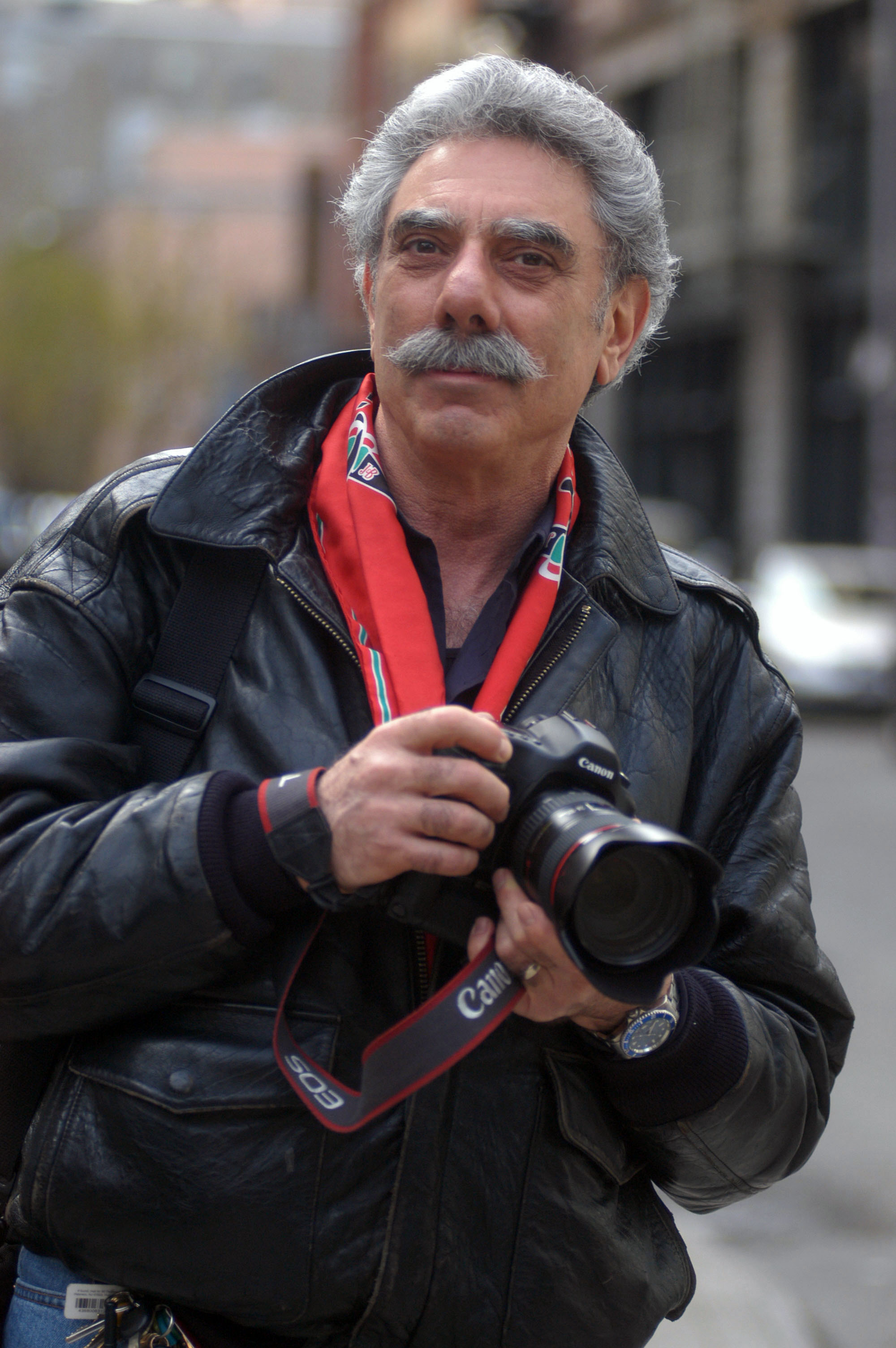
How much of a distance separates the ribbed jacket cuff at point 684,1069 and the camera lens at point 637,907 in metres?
0.21

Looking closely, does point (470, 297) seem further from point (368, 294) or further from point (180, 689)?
point (180, 689)

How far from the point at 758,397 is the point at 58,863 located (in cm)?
2288

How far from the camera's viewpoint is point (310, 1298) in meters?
1.70

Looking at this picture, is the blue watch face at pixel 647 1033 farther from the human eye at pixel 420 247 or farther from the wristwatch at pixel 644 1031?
the human eye at pixel 420 247

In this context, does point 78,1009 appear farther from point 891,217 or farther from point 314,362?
point 891,217

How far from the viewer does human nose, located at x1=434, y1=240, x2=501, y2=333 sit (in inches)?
78.0

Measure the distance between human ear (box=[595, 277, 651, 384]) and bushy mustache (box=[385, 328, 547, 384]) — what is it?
0.88ft

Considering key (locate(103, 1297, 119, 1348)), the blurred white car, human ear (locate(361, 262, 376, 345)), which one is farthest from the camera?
the blurred white car

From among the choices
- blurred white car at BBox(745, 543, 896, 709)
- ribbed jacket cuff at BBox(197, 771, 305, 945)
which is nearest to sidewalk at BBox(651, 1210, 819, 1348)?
ribbed jacket cuff at BBox(197, 771, 305, 945)

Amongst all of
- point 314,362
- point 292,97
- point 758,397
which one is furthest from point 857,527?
point 292,97

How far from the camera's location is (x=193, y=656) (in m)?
1.82

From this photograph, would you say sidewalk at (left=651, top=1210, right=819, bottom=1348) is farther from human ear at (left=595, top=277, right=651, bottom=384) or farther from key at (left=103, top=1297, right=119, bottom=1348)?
human ear at (left=595, top=277, right=651, bottom=384)

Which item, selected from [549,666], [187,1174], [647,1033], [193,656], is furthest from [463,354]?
[187,1174]

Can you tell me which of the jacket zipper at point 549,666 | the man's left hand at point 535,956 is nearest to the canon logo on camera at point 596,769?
the man's left hand at point 535,956
